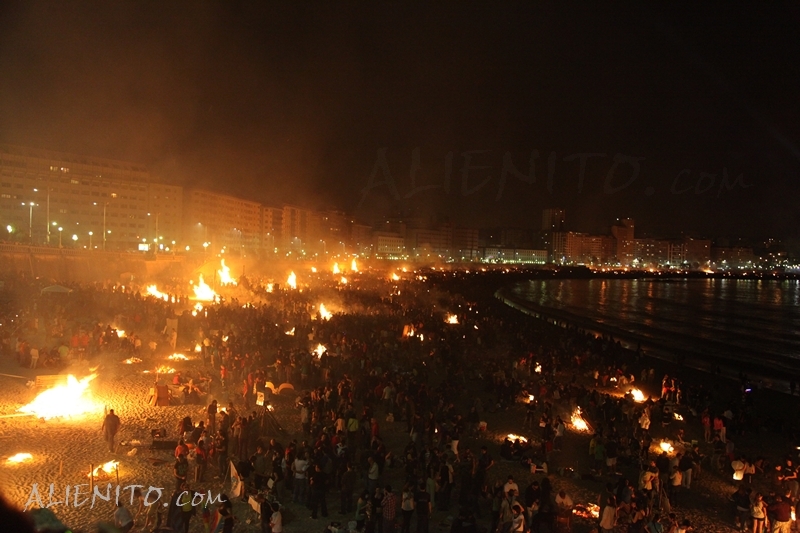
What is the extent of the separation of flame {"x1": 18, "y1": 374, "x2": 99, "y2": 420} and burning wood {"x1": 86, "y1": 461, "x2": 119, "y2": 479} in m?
3.00

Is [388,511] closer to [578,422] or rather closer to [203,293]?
[578,422]

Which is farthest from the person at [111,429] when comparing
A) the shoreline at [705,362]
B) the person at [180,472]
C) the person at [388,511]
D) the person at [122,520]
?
the shoreline at [705,362]

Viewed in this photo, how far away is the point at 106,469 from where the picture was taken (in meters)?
9.03

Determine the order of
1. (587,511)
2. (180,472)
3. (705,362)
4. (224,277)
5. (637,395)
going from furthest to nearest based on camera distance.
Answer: (224,277) → (705,362) → (637,395) → (587,511) → (180,472)

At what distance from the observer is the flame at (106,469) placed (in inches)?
349

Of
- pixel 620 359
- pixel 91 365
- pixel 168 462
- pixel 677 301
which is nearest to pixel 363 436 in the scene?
pixel 168 462

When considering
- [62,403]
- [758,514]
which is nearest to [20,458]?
[62,403]

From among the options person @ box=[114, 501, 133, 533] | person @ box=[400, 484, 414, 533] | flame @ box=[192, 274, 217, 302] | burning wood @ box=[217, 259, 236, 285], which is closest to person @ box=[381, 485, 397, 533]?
person @ box=[400, 484, 414, 533]

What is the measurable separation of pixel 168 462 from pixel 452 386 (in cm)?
717

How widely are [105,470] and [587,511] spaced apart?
309 inches

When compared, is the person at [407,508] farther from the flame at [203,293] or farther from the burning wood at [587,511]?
the flame at [203,293]

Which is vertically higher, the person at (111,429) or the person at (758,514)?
the person at (111,429)

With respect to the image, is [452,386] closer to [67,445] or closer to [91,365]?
[67,445]

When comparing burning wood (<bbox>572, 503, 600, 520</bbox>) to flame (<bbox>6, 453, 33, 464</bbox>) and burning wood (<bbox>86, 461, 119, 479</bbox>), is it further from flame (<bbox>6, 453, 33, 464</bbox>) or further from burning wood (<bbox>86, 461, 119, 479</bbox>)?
flame (<bbox>6, 453, 33, 464</bbox>)
